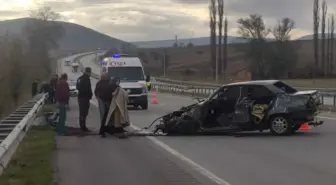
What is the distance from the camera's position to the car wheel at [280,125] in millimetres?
17938

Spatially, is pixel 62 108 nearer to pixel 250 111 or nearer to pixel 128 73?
pixel 250 111

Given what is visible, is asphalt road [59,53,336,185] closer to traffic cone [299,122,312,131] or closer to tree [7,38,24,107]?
traffic cone [299,122,312,131]

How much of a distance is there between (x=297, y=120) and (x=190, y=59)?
370ft

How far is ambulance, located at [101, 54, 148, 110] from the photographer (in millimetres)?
32656

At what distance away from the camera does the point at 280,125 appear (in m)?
18.0

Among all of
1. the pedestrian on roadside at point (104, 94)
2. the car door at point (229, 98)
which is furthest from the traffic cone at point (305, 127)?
the pedestrian on roadside at point (104, 94)

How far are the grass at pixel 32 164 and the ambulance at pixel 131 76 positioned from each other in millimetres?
15047

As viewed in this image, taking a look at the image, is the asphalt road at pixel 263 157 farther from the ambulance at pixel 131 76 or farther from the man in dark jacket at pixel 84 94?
the ambulance at pixel 131 76

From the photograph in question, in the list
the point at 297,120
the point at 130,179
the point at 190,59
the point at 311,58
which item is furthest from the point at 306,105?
the point at 190,59

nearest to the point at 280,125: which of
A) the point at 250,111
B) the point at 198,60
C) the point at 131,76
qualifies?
the point at 250,111

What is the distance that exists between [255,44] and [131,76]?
187 feet

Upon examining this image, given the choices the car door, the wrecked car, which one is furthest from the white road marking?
the car door

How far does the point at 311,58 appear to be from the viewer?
355 ft

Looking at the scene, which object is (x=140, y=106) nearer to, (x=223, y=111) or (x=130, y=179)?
(x=223, y=111)
